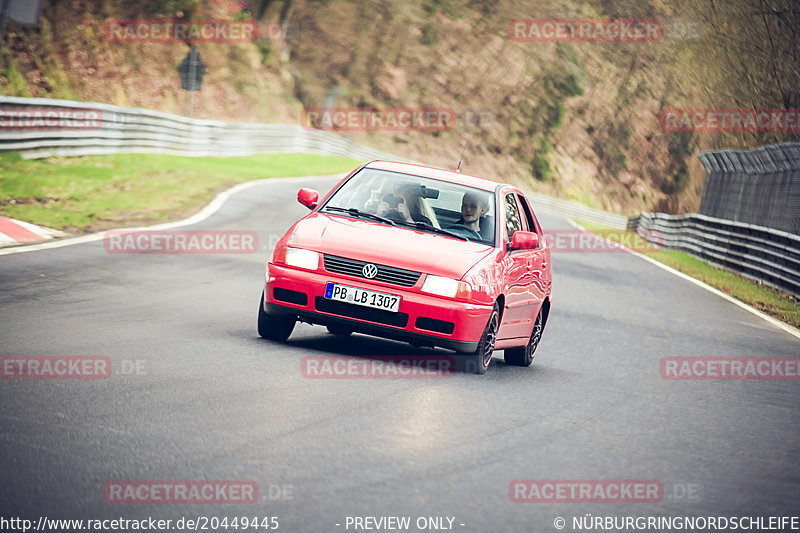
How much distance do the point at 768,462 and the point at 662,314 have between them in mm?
9600

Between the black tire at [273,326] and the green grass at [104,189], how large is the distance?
723 cm

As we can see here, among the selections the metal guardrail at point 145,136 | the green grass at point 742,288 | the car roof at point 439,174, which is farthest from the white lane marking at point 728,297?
the metal guardrail at point 145,136

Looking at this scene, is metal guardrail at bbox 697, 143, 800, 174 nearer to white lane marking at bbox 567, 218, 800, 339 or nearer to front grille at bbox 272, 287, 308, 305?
white lane marking at bbox 567, 218, 800, 339

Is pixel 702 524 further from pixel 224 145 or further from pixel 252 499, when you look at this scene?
pixel 224 145

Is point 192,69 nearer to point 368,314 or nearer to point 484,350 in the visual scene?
point 484,350

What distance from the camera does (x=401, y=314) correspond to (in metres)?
8.27

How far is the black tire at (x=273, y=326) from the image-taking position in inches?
354

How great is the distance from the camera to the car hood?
8.38 metres

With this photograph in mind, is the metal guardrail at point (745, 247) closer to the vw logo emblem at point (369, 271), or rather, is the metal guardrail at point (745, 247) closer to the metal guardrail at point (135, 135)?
the vw logo emblem at point (369, 271)

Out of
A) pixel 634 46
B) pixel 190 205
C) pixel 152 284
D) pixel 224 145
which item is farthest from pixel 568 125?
pixel 152 284

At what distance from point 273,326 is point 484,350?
1.73 m

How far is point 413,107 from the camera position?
3179 inches

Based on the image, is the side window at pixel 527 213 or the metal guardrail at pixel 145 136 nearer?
the side window at pixel 527 213

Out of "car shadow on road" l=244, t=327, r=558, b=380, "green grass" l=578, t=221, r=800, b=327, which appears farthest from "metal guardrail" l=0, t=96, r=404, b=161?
"green grass" l=578, t=221, r=800, b=327
